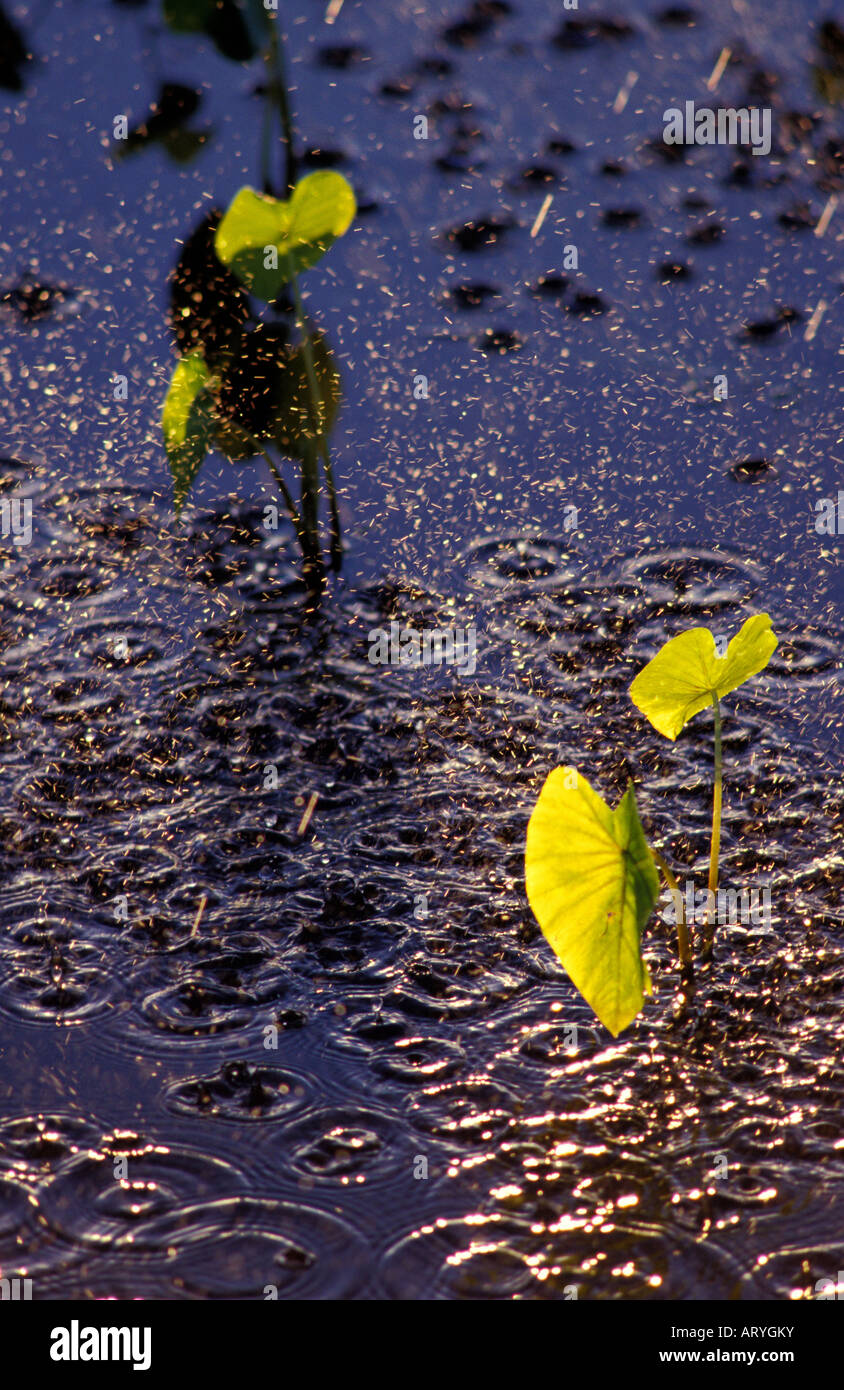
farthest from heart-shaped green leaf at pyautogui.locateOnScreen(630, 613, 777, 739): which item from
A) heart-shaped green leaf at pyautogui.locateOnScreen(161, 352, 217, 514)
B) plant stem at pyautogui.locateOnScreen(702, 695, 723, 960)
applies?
heart-shaped green leaf at pyautogui.locateOnScreen(161, 352, 217, 514)

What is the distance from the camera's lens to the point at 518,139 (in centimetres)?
261

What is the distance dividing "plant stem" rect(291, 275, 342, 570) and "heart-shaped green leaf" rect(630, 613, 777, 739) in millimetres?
687

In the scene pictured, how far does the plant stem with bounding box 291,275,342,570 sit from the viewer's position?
6.55ft

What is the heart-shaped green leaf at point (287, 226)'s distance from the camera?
186 centimetres

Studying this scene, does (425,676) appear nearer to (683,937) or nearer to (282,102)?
(683,937)

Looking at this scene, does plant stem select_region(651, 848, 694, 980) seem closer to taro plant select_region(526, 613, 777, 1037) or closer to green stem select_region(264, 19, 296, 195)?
taro plant select_region(526, 613, 777, 1037)

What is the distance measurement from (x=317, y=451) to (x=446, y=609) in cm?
38

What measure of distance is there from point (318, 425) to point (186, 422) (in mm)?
348

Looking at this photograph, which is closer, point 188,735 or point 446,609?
point 188,735

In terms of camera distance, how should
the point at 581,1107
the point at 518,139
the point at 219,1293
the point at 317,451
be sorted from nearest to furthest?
the point at 219,1293 < the point at 581,1107 < the point at 317,451 < the point at 518,139

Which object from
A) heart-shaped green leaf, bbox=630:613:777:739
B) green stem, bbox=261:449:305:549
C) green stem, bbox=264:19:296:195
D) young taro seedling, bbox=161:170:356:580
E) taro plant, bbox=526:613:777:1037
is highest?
green stem, bbox=264:19:296:195

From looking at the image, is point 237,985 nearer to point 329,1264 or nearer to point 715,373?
point 329,1264

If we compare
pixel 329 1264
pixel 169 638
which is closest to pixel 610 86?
pixel 169 638

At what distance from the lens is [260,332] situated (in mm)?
2324
